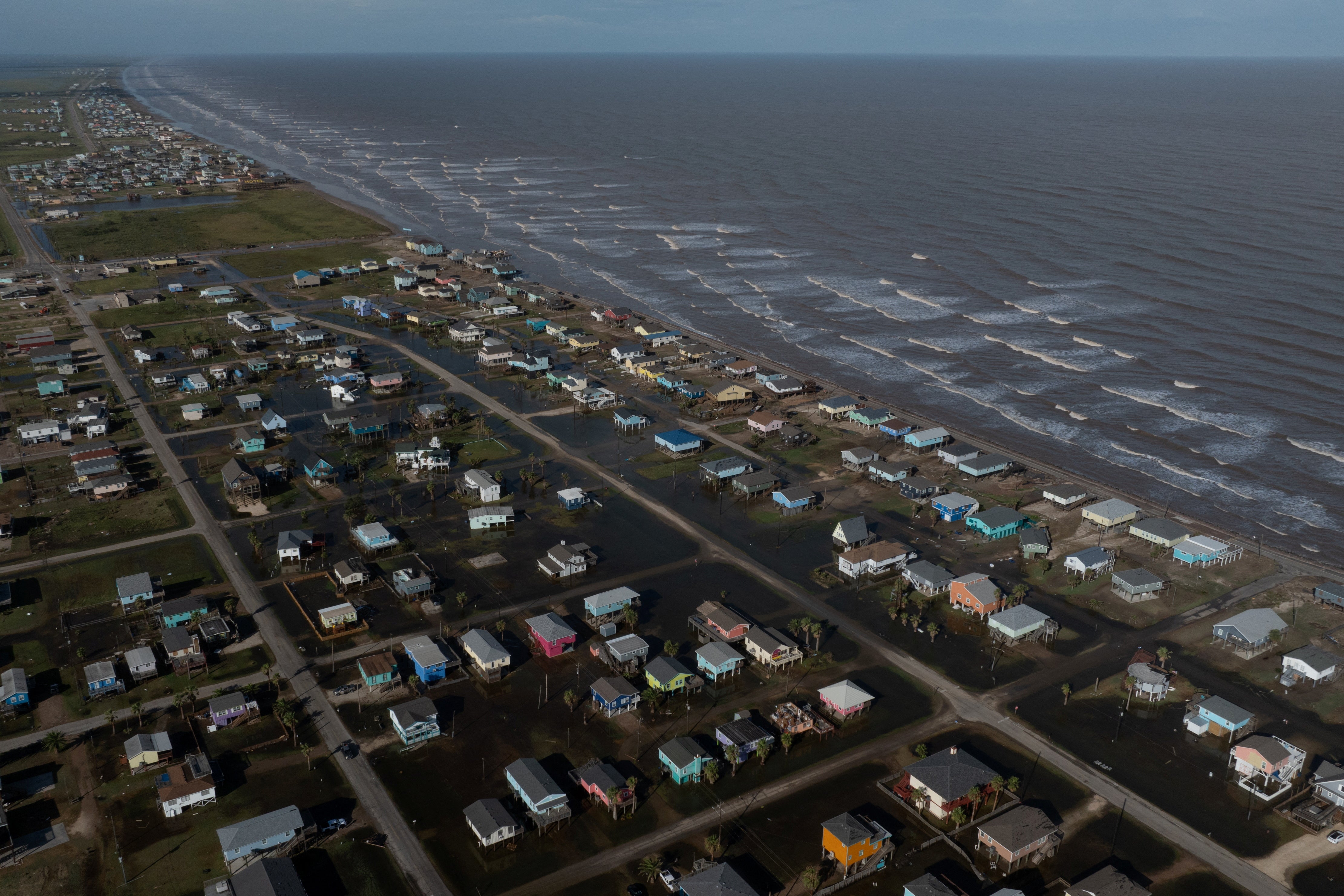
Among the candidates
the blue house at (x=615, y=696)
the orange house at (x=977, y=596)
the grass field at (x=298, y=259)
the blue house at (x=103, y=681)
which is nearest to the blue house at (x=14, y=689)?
the blue house at (x=103, y=681)

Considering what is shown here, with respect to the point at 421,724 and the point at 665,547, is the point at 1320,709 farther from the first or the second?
the point at 421,724

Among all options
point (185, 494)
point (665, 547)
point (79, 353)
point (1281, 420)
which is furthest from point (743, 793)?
point (79, 353)

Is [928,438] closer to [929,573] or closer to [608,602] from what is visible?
[929,573]

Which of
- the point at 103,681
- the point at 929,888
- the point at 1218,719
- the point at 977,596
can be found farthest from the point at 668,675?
the point at 103,681

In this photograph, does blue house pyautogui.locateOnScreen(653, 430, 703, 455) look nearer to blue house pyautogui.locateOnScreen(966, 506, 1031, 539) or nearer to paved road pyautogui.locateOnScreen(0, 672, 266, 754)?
blue house pyautogui.locateOnScreen(966, 506, 1031, 539)

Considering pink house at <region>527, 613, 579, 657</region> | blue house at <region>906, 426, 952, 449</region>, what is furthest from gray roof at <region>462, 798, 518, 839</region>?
blue house at <region>906, 426, 952, 449</region>

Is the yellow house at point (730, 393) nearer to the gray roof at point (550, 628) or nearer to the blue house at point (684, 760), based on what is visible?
the gray roof at point (550, 628)
